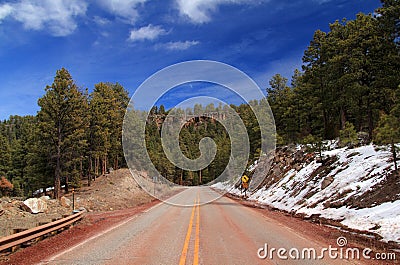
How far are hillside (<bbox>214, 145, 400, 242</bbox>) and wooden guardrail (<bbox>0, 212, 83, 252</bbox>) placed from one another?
10.7 m

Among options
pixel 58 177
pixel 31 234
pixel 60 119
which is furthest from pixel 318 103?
pixel 31 234

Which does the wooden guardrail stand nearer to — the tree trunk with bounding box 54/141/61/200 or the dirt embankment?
the dirt embankment

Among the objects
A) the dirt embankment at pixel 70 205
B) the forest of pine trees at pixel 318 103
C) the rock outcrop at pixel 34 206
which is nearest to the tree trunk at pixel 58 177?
the forest of pine trees at pixel 318 103

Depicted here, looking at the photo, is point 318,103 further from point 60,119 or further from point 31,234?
point 31,234

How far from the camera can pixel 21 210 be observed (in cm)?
1750

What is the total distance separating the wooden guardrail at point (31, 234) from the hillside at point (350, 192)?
10.7 metres

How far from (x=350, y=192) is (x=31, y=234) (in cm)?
1394

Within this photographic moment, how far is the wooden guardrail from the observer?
8.06 meters

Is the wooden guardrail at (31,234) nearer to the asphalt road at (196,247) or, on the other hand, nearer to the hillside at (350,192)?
the asphalt road at (196,247)

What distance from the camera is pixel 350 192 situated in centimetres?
1452

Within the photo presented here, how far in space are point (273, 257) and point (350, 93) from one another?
2293 centimetres

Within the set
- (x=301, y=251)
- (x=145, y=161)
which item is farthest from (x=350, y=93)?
(x=145, y=161)

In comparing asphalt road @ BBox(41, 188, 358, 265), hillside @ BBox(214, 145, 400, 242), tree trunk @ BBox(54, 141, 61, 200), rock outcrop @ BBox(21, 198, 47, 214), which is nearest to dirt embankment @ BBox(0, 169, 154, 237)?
rock outcrop @ BBox(21, 198, 47, 214)

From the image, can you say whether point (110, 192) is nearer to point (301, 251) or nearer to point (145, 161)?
point (145, 161)
